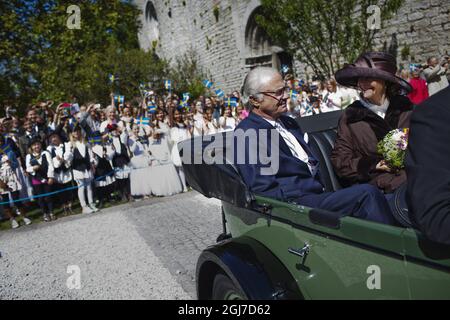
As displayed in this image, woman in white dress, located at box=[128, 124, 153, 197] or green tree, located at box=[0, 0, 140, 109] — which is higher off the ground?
green tree, located at box=[0, 0, 140, 109]

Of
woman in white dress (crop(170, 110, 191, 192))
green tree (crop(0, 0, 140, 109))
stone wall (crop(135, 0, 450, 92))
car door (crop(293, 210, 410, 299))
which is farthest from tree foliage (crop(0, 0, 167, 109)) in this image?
car door (crop(293, 210, 410, 299))

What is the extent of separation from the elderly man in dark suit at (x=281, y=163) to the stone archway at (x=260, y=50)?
14857 mm

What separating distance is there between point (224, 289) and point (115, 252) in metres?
3.10

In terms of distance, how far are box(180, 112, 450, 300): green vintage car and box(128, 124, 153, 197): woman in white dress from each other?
212 inches

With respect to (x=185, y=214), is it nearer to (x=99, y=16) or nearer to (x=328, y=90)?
(x=328, y=90)

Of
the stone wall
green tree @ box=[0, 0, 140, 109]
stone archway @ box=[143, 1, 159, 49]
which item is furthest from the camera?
stone archway @ box=[143, 1, 159, 49]

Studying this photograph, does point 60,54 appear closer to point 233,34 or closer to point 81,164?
point 233,34

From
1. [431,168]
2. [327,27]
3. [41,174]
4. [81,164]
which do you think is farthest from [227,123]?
[431,168]

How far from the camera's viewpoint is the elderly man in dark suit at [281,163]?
1.92 meters

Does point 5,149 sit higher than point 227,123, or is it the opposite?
point 5,149

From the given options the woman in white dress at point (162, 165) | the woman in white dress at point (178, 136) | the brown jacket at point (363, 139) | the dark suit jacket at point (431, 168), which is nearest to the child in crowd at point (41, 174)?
the woman in white dress at point (162, 165)

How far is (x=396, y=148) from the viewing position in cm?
259

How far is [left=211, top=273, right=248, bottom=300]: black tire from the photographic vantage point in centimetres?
224

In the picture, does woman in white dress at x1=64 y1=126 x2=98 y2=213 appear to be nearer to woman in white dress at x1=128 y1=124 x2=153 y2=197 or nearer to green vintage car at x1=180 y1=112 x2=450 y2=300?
woman in white dress at x1=128 y1=124 x2=153 y2=197
